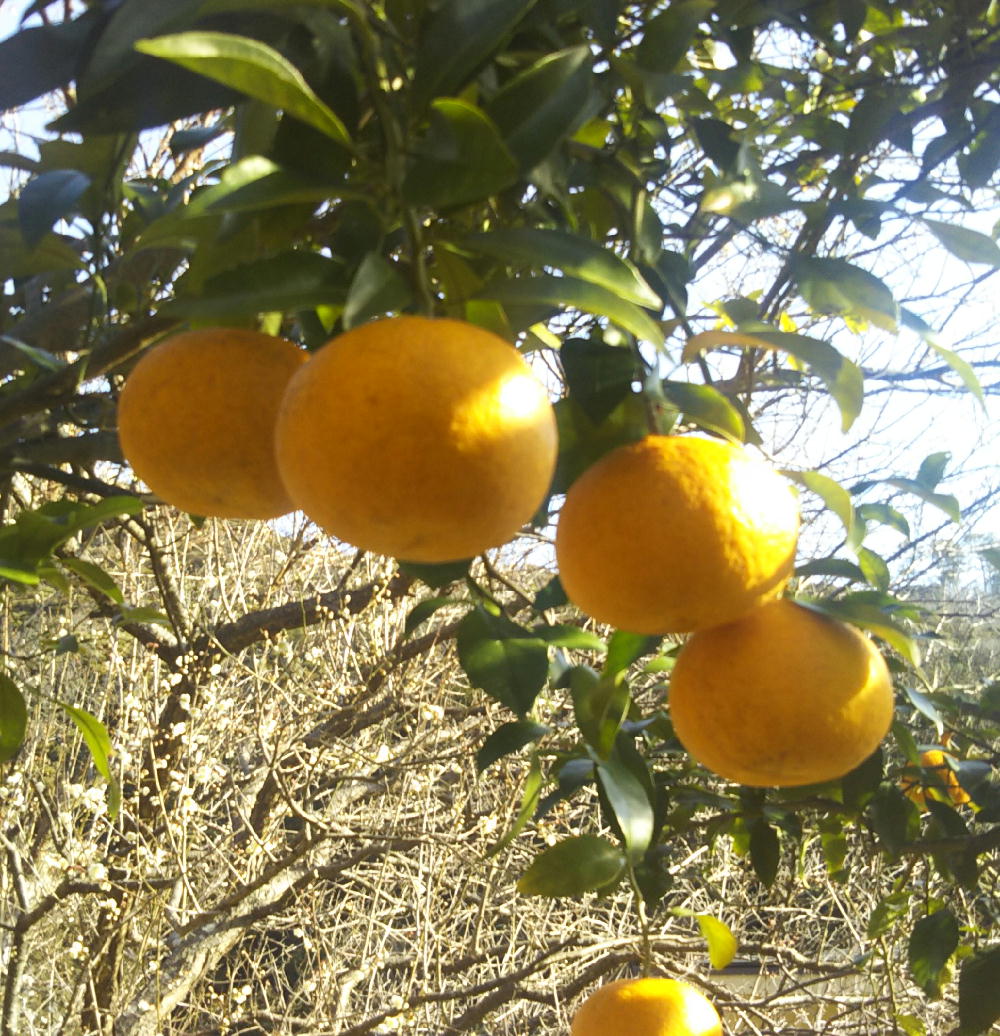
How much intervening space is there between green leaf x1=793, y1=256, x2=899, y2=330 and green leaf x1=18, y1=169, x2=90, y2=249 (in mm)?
389

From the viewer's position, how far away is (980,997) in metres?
0.82

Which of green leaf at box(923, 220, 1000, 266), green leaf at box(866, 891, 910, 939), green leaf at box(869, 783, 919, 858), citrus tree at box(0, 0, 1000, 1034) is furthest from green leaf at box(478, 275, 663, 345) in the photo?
green leaf at box(866, 891, 910, 939)

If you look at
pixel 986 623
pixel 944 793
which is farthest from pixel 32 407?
pixel 986 623

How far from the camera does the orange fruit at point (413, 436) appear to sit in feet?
1.03

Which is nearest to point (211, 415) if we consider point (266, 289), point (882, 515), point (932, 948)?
point (266, 289)

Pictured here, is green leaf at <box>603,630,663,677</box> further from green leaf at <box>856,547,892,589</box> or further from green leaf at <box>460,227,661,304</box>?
green leaf at <box>856,547,892,589</box>

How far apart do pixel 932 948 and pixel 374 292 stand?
3.34 feet

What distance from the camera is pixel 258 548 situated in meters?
2.94

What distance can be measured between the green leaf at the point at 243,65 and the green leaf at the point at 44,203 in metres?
0.21

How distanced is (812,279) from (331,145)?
0.93 ft

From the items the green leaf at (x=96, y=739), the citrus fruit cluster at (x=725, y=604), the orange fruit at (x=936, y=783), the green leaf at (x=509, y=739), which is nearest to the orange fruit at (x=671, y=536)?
the citrus fruit cluster at (x=725, y=604)

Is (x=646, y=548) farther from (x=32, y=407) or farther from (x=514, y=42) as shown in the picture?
(x=32, y=407)

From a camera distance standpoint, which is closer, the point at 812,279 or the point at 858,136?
the point at 812,279

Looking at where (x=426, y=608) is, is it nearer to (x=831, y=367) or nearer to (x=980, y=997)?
(x=831, y=367)
